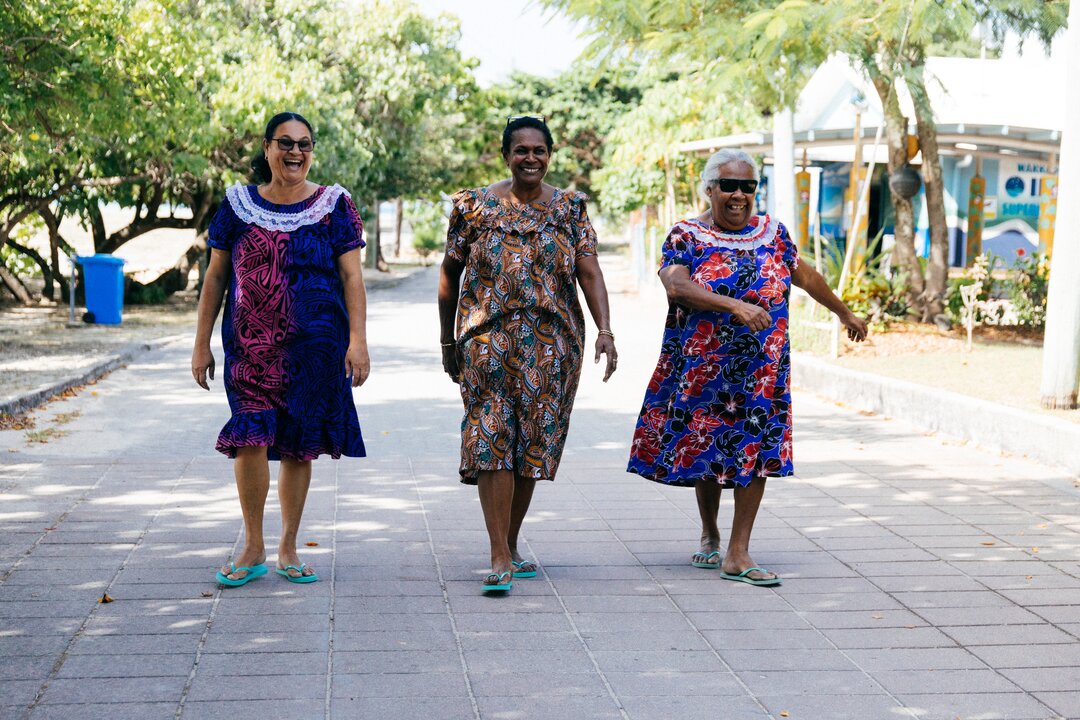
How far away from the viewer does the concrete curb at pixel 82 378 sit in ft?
34.2

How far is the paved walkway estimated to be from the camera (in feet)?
13.5

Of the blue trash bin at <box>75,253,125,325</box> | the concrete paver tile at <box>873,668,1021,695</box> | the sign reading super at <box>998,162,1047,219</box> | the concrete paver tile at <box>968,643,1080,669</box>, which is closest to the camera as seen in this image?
the concrete paver tile at <box>873,668,1021,695</box>

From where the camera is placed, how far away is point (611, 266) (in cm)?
5184

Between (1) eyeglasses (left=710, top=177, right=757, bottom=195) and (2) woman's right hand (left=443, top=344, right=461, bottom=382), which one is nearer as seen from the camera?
(1) eyeglasses (left=710, top=177, right=757, bottom=195)

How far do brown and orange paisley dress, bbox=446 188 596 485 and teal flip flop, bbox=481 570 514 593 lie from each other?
0.40 meters

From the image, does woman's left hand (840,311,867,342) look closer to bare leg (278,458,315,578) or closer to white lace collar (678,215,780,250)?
white lace collar (678,215,780,250)

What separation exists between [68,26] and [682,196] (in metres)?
17.8

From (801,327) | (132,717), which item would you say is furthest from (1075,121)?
(132,717)

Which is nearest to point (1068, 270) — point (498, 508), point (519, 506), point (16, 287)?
point (519, 506)

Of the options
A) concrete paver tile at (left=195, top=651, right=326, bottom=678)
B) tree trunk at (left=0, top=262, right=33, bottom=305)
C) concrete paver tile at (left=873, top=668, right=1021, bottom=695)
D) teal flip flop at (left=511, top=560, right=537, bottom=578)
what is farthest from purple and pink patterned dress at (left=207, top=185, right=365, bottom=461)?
tree trunk at (left=0, top=262, right=33, bottom=305)

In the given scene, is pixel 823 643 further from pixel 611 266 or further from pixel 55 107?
pixel 611 266

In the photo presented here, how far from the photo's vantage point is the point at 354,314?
5.37 metres

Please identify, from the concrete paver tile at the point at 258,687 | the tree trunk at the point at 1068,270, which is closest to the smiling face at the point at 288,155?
the concrete paver tile at the point at 258,687

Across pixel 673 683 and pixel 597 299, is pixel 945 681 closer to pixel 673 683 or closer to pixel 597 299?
pixel 673 683
